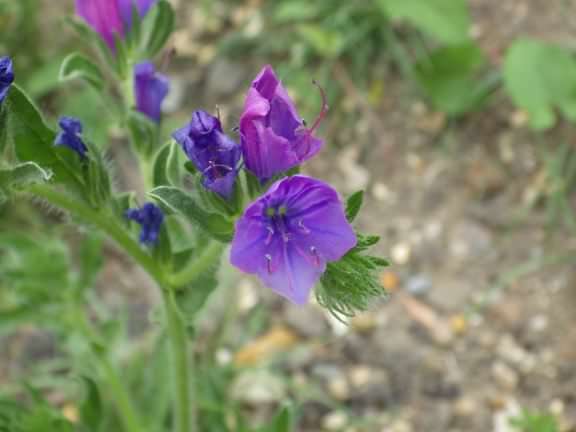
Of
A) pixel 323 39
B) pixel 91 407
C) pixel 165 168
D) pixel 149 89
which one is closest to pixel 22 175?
pixel 165 168

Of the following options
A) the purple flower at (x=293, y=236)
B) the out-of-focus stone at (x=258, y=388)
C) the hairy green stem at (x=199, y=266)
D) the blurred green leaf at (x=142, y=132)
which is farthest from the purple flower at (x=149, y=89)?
the out-of-focus stone at (x=258, y=388)

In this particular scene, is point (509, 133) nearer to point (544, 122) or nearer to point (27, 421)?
point (544, 122)

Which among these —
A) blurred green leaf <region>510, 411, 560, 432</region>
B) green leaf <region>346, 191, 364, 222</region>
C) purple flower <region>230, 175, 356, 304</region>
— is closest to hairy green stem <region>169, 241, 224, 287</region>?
purple flower <region>230, 175, 356, 304</region>

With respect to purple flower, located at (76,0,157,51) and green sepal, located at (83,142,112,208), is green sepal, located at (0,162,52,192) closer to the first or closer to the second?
green sepal, located at (83,142,112,208)

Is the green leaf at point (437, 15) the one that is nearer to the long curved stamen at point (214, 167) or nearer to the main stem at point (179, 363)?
the main stem at point (179, 363)

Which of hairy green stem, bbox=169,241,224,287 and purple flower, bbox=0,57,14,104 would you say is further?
hairy green stem, bbox=169,241,224,287
